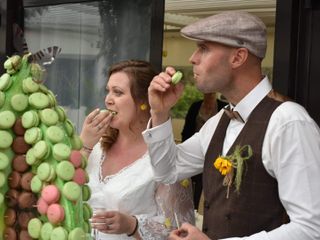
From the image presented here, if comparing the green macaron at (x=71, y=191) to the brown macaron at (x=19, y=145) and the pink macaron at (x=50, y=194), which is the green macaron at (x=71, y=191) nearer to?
the pink macaron at (x=50, y=194)

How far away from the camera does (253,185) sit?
172 centimetres

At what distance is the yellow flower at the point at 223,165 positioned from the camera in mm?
1775

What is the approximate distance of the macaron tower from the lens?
4.34ft

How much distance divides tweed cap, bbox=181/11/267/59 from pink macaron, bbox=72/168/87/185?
2.18 feet

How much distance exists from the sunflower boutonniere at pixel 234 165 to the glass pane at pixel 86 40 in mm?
1930

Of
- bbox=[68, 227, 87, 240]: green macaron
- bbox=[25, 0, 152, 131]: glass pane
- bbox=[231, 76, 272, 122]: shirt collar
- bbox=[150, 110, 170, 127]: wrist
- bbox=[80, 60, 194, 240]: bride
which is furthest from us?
bbox=[25, 0, 152, 131]: glass pane

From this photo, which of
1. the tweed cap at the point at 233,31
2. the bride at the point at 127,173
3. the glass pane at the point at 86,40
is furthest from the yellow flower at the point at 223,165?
the glass pane at the point at 86,40

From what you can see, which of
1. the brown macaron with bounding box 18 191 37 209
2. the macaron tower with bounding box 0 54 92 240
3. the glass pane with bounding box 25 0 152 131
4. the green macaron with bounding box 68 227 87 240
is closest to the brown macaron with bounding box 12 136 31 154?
the macaron tower with bounding box 0 54 92 240

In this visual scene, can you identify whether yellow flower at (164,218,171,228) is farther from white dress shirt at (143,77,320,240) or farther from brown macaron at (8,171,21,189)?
brown macaron at (8,171,21,189)

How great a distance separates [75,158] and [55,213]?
0.14 metres

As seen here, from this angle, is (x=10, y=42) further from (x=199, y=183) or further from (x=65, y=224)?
(x=65, y=224)

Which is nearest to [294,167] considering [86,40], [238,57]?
[238,57]

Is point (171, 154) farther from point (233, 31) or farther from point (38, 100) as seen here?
point (38, 100)

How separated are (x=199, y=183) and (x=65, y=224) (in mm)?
3749
